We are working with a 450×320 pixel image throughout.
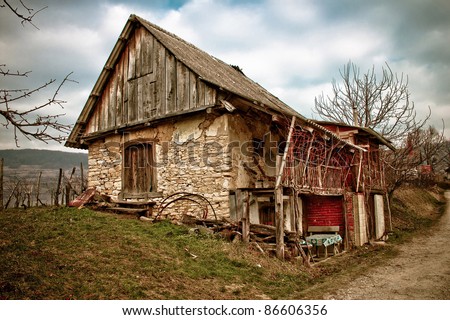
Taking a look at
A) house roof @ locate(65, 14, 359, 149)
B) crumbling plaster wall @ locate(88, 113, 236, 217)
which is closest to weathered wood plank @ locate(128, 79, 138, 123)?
crumbling plaster wall @ locate(88, 113, 236, 217)

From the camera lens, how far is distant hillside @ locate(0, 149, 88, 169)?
5828cm

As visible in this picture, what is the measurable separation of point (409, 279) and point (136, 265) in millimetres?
5767

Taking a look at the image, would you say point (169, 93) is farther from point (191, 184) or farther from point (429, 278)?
point (429, 278)

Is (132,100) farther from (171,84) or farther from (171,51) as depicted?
(171,51)

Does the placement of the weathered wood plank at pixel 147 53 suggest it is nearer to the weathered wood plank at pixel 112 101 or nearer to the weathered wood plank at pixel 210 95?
the weathered wood plank at pixel 112 101

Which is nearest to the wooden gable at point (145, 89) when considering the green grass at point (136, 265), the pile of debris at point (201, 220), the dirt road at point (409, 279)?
the pile of debris at point (201, 220)

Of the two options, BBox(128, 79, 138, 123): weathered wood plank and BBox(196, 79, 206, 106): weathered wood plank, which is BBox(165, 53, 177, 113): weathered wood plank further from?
BBox(128, 79, 138, 123): weathered wood plank

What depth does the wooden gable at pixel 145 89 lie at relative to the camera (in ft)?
35.5

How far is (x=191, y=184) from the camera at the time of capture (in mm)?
10703

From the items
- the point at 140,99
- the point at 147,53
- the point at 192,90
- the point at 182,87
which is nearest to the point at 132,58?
the point at 147,53

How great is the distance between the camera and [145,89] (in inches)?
474

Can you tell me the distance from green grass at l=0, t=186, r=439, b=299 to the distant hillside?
51.7 m

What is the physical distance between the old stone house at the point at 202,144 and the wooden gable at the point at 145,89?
0.12 ft
